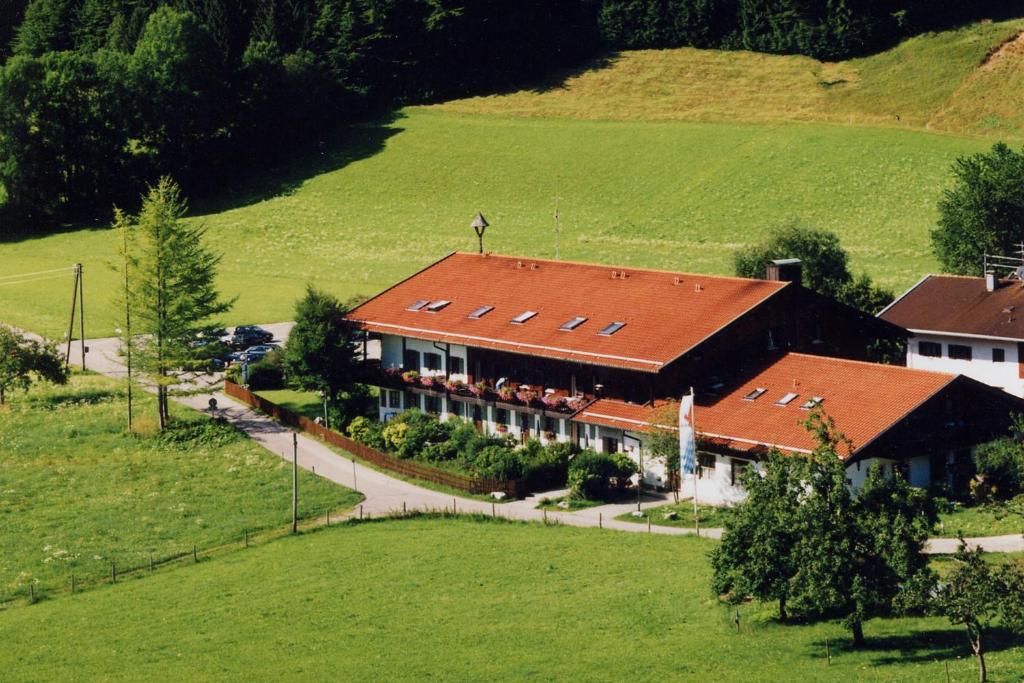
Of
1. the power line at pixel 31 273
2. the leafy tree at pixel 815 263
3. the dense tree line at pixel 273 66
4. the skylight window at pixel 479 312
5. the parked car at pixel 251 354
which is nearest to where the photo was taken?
the skylight window at pixel 479 312

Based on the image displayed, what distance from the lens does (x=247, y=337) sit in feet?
336

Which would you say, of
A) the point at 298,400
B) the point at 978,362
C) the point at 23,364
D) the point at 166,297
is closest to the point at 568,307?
the point at 298,400

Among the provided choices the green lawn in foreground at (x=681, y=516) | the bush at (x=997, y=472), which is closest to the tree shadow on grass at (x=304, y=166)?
the green lawn in foreground at (x=681, y=516)

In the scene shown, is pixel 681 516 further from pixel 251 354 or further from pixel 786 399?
pixel 251 354

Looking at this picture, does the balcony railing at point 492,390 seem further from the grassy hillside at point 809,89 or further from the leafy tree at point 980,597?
the grassy hillside at point 809,89

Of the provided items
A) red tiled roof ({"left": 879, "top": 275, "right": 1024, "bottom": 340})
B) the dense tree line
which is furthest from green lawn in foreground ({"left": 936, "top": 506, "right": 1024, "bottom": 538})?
the dense tree line

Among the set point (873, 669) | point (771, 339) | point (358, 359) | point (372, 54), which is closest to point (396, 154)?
point (372, 54)

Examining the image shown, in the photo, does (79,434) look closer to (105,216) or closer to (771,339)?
(771,339)

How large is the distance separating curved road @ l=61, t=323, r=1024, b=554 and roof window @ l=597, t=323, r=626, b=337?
9658 millimetres

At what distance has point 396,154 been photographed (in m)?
157

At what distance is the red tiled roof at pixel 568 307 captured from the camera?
Answer: 75938 mm

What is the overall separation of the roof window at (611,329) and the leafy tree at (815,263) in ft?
53.8

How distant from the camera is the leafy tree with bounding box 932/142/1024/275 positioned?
99.5m

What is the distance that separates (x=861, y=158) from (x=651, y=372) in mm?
66919
